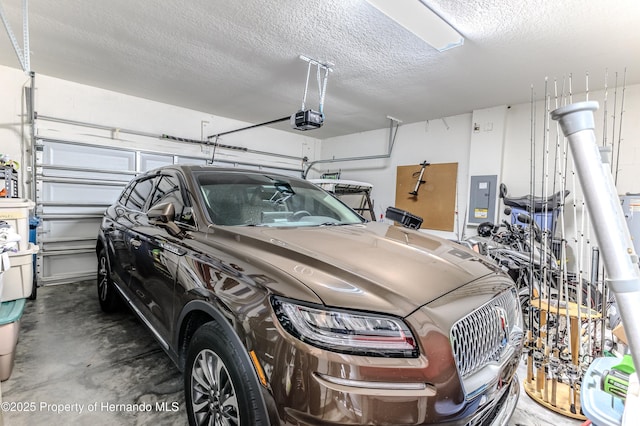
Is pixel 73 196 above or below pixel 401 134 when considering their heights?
below

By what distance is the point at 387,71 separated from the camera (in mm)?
3982

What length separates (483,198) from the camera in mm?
5371

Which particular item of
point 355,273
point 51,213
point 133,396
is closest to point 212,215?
point 355,273

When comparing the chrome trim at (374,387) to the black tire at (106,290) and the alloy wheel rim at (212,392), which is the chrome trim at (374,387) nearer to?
the alloy wheel rim at (212,392)

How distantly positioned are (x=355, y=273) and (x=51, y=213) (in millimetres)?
5545

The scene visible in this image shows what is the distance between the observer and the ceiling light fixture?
8.62ft

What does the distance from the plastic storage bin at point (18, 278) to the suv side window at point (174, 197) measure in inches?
45.5

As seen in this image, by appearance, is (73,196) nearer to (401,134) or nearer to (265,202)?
(265,202)

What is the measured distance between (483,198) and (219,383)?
5.34 meters

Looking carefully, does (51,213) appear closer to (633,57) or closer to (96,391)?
(96,391)

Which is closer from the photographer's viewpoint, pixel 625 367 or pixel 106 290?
pixel 625 367

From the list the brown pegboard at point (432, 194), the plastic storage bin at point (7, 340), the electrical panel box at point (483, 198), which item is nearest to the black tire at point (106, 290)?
the plastic storage bin at point (7, 340)

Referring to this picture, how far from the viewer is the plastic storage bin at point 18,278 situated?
93.7 inches

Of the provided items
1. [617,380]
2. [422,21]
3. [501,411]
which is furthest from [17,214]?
[422,21]
